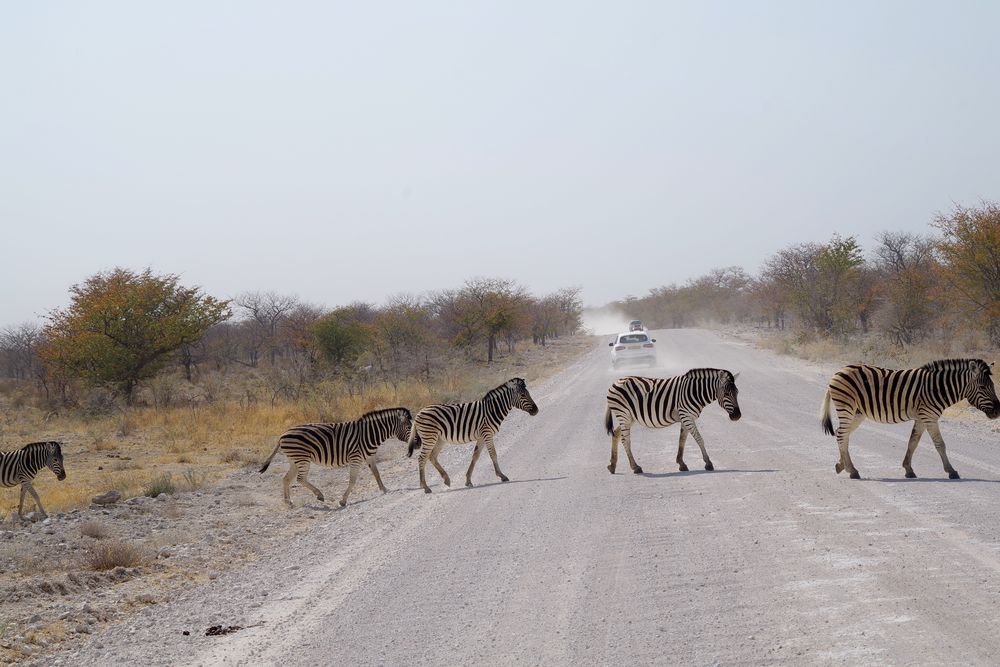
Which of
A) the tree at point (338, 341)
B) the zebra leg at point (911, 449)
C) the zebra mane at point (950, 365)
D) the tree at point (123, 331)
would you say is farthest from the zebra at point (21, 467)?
the tree at point (338, 341)

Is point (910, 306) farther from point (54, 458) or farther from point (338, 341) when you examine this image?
point (54, 458)

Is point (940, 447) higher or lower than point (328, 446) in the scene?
lower

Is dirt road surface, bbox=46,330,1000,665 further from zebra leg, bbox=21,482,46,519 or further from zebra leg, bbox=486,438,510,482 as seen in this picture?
zebra leg, bbox=21,482,46,519

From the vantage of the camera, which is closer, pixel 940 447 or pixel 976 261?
pixel 940 447

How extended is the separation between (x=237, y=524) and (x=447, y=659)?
289 inches

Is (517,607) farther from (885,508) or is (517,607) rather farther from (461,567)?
(885,508)

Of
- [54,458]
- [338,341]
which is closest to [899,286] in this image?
[338,341]

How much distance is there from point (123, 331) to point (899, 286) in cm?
3472

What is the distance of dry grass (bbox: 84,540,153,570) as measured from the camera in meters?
9.67

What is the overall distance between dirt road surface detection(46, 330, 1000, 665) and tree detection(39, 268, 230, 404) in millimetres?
23565

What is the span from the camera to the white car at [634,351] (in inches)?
1456

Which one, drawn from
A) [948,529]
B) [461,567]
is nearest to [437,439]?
[461,567]

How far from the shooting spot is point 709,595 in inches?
265

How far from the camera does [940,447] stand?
10891 millimetres
